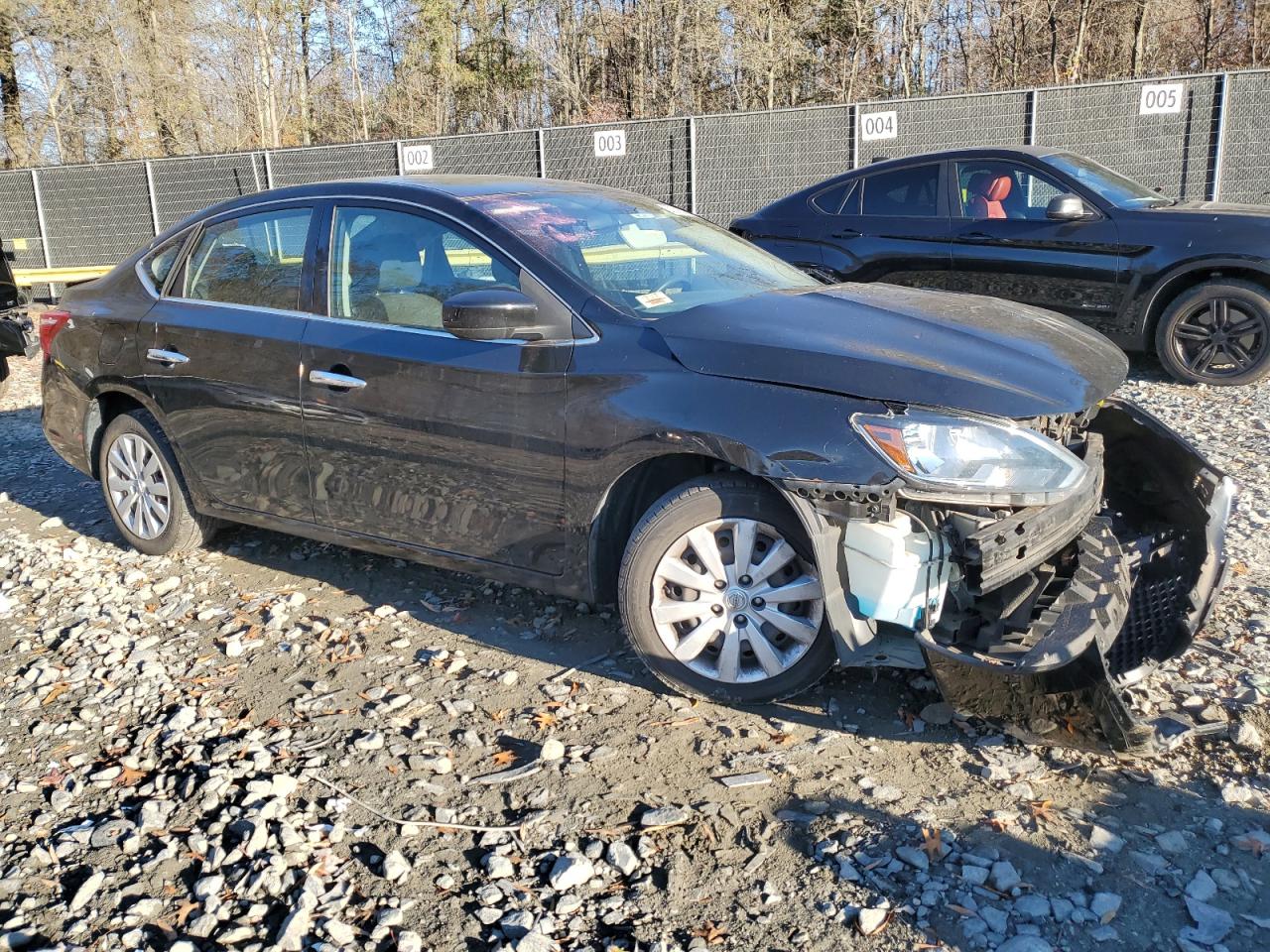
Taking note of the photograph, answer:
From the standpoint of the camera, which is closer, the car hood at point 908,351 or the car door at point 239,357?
the car hood at point 908,351

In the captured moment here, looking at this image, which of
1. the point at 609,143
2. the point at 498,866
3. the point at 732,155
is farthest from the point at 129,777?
the point at 609,143

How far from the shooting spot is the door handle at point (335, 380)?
4.27m

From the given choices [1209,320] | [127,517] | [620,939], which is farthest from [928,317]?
[1209,320]

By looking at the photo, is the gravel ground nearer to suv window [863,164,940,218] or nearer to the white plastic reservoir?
the white plastic reservoir

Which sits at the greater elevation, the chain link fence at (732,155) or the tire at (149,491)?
the chain link fence at (732,155)

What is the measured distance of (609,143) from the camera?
629 inches

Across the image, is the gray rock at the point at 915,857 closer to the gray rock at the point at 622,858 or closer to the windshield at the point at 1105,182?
the gray rock at the point at 622,858

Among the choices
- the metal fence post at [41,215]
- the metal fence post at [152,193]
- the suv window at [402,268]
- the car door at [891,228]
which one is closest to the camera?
the suv window at [402,268]

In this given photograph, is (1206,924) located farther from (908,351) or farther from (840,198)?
(840,198)

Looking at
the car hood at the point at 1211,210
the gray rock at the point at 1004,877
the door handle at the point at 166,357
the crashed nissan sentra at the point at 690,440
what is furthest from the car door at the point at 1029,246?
the gray rock at the point at 1004,877

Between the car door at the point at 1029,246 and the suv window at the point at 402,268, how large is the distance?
5.24m

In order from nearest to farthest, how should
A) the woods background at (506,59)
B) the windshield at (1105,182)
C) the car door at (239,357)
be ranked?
the car door at (239,357) → the windshield at (1105,182) → the woods background at (506,59)

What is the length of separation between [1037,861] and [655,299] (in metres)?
2.20

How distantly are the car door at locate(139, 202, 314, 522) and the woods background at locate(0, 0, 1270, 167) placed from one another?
20794 millimetres
